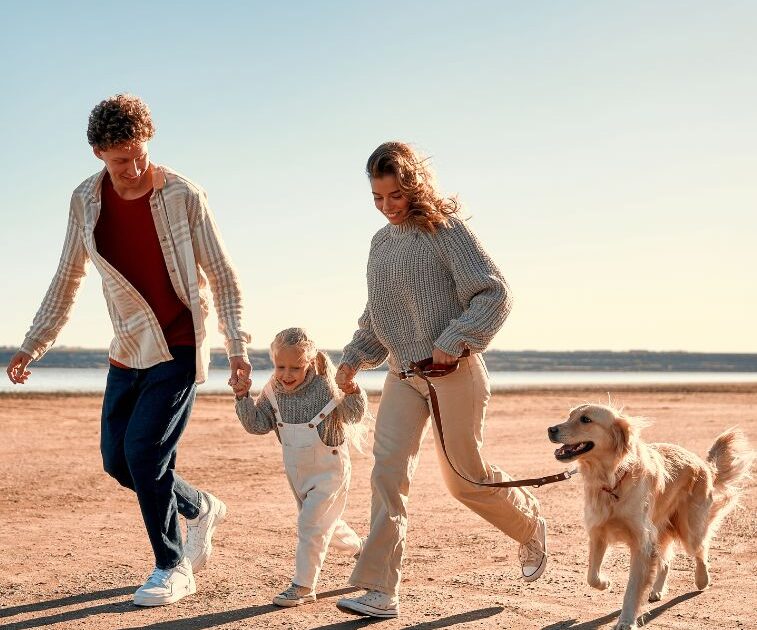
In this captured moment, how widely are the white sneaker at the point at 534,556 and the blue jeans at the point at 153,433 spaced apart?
201 cm

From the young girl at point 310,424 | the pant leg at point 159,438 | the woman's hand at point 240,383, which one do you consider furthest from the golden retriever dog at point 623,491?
the pant leg at point 159,438

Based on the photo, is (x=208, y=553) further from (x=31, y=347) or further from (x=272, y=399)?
(x=31, y=347)

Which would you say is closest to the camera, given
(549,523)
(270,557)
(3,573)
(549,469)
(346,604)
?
(346,604)

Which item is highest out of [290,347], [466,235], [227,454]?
[466,235]

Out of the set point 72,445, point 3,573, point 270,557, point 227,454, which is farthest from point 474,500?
point 72,445

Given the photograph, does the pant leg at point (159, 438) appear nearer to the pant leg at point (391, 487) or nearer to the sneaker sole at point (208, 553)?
the sneaker sole at point (208, 553)

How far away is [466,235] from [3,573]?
3617 millimetres

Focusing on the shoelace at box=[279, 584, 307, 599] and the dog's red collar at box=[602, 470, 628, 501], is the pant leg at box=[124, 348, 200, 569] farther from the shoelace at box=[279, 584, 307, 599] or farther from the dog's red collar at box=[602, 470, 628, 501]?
the dog's red collar at box=[602, 470, 628, 501]

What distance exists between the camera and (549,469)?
13320mm

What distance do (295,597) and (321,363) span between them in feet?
4.55

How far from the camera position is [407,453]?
5.75 meters

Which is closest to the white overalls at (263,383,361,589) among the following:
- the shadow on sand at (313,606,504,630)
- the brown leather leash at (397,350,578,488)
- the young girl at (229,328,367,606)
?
the young girl at (229,328,367,606)

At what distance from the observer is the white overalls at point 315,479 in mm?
6156

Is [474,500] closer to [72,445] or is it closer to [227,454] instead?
[227,454]
